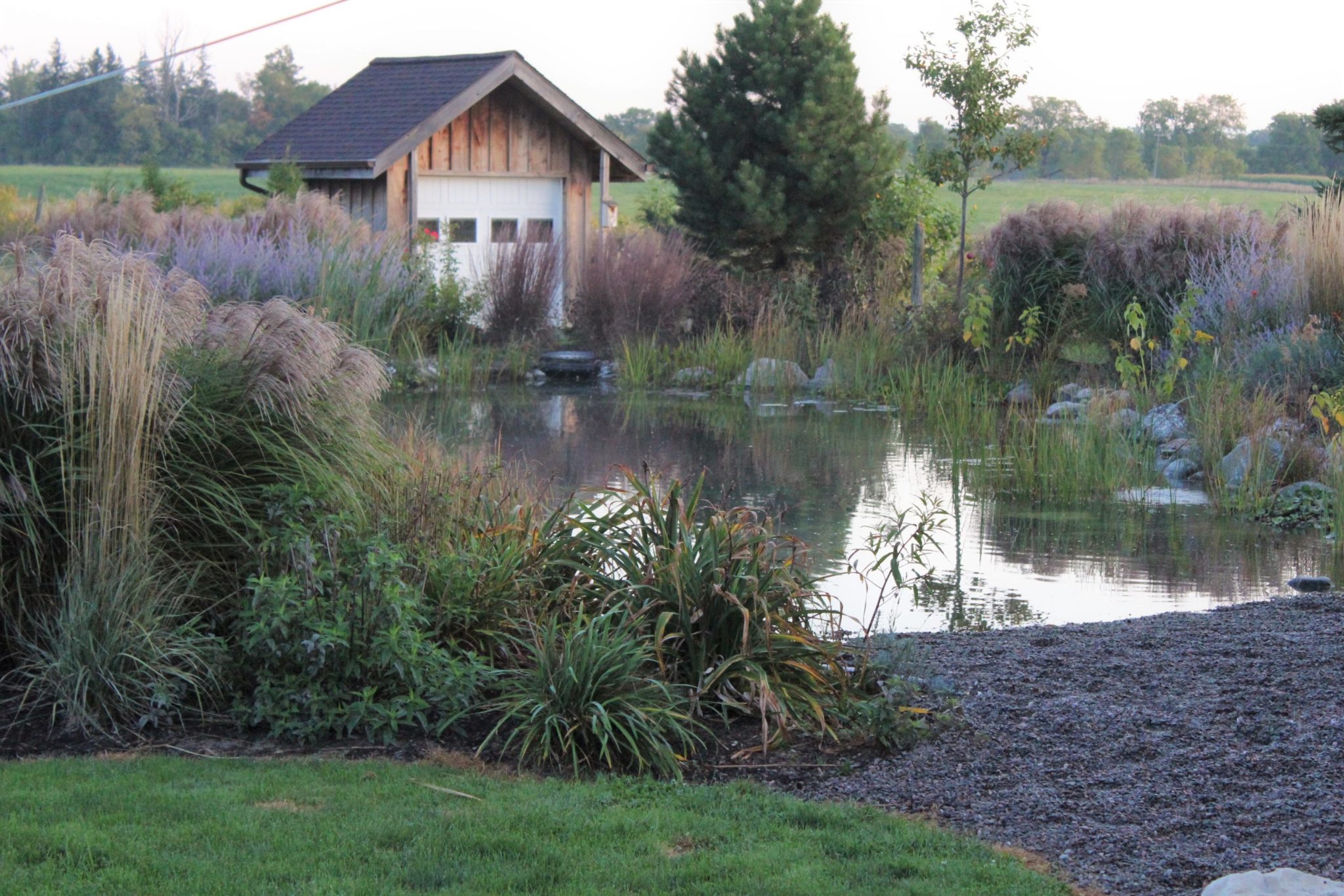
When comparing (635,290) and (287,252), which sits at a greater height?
(287,252)

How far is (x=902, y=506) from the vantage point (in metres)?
9.38

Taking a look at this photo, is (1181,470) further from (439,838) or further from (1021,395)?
(439,838)

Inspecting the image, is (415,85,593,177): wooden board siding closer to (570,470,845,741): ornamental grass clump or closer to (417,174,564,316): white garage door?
(417,174,564,316): white garage door

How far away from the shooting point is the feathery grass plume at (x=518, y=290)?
695 inches

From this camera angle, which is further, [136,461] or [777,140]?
[777,140]

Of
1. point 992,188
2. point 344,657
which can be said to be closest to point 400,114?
point 344,657

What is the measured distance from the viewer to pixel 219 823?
11.3 ft

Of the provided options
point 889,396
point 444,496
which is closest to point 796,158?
point 889,396

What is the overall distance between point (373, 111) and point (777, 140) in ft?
19.4

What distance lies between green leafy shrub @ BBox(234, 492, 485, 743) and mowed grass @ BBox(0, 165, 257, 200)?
3771 cm

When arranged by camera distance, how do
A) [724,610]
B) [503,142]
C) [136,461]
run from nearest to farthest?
[136,461] < [724,610] < [503,142]

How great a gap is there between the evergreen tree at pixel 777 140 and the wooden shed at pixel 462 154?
1333 millimetres

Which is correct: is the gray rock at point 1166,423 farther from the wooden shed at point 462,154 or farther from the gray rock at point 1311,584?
the wooden shed at point 462,154

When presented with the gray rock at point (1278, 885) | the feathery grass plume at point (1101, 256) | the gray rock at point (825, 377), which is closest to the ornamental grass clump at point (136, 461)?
the gray rock at point (1278, 885)
